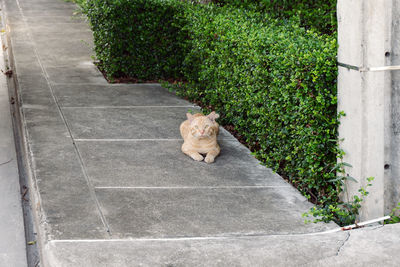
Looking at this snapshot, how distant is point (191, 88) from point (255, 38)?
2.59 metres

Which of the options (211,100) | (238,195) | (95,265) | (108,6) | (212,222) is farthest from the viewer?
(108,6)

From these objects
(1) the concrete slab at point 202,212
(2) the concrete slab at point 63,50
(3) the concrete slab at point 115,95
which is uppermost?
(2) the concrete slab at point 63,50

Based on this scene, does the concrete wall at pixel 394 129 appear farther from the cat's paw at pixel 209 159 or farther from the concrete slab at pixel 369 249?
the cat's paw at pixel 209 159

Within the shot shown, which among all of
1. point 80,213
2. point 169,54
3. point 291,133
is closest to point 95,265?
point 80,213

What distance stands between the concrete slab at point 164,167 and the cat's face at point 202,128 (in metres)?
0.34

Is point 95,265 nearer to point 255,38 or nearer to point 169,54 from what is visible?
point 255,38

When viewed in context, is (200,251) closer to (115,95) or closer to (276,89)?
(276,89)

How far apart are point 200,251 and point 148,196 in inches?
57.9

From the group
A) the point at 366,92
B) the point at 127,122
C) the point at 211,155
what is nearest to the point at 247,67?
the point at 211,155

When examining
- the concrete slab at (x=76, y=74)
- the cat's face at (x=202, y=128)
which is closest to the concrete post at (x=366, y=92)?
the cat's face at (x=202, y=128)

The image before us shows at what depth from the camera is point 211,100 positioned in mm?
8352

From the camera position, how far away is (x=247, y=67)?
6926 mm

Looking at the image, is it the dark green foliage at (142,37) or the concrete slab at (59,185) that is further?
the dark green foliage at (142,37)

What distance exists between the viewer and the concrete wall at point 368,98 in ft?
16.3
